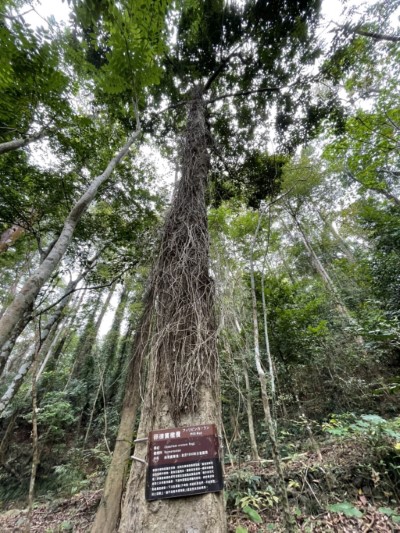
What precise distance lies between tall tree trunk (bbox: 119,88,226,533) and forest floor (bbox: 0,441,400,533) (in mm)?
1567

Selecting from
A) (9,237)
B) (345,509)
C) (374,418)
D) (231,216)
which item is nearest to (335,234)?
(231,216)

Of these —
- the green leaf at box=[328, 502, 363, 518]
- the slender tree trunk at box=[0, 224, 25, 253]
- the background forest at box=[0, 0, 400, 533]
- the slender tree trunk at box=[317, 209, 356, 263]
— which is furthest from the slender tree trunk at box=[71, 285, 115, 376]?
the slender tree trunk at box=[317, 209, 356, 263]

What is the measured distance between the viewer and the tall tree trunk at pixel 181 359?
1.12m

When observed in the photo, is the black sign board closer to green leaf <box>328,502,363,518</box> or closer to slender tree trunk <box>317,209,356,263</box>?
green leaf <box>328,502,363,518</box>

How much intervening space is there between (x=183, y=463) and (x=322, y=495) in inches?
108

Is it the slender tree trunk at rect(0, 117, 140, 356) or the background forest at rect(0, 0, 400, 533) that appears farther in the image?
the background forest at rect(0, 0, 400, 533)

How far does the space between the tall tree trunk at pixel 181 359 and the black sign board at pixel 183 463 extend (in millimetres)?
41

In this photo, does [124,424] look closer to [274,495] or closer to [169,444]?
[169,444]

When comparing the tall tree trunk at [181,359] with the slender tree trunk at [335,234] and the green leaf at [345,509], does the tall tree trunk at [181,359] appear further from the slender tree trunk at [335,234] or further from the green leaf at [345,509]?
the slender tree trunk at [335,234]

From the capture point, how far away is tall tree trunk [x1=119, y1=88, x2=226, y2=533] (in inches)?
44.2

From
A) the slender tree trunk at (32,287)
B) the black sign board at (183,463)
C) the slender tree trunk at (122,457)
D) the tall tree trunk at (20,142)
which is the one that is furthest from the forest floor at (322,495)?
the tall tree trunk at (20,142)

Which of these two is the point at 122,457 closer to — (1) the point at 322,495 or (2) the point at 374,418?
(1) the point at 322,495

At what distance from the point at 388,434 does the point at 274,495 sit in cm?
164

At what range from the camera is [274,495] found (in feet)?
9.12
